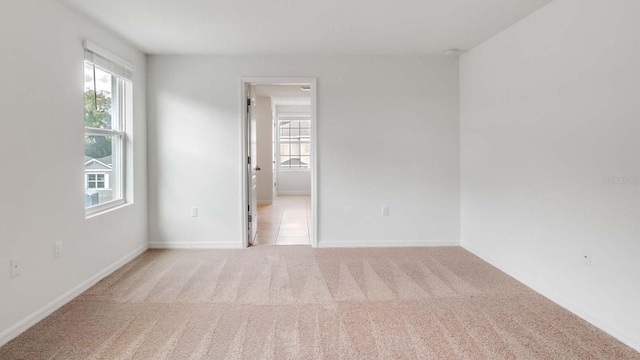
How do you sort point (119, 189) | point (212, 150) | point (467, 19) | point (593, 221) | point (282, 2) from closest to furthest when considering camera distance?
point (593, 221), point (282, 2), point (467, 19), point (119, 189), point (212, 150)

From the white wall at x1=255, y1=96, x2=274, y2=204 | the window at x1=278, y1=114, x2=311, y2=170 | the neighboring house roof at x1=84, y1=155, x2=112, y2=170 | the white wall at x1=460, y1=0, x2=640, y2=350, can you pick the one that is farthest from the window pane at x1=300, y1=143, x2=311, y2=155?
the neighboring house roof at x1=84, y1=155, x2=112, y2=170

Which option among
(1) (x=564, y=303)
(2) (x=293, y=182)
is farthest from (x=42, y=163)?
(2) (x=293, y=182)

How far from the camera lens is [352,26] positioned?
11.5ft

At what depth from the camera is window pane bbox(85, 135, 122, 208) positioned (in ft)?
11.3

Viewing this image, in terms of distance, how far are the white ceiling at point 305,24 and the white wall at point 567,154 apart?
1.40ft

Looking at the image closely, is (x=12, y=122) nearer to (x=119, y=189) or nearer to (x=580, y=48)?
(x=119, y=189)

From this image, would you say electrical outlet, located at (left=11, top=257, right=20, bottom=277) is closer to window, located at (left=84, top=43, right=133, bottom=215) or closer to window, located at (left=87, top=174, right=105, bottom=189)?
window, located at (left=84, top=43, right=133, bottom=215)

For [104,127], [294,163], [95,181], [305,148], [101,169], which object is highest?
[305,148]

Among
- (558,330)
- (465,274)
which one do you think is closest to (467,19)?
(465,274)

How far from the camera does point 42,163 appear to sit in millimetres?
2676

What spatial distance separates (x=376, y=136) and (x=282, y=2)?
82.9 inches

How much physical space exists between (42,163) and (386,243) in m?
3.51

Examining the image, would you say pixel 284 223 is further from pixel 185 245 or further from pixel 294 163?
pixel 294 163

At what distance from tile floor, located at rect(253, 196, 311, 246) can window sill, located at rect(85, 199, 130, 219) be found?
5.19 feet
